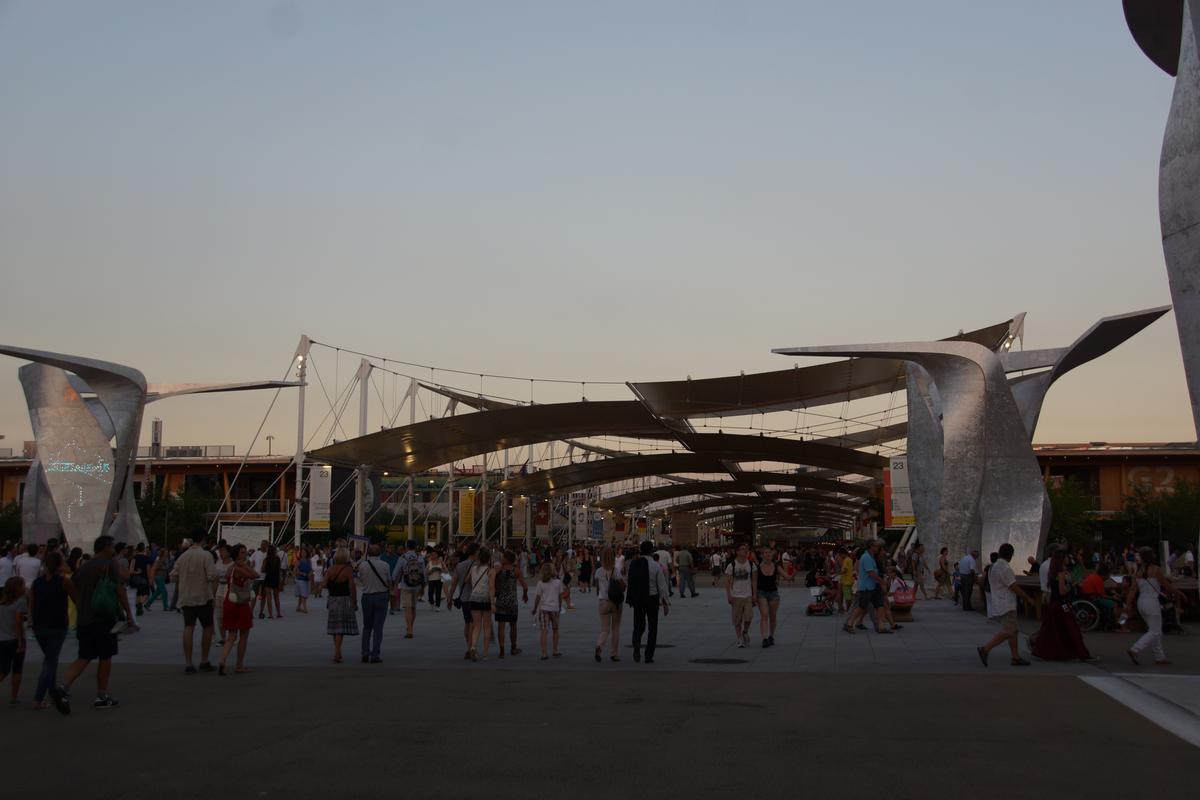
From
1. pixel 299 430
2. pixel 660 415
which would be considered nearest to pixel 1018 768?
pixel 660 415

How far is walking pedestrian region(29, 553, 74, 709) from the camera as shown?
31.6 feet

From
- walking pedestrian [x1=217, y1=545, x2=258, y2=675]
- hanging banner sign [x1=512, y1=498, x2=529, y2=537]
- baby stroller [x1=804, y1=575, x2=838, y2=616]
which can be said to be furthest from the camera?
hanging banner sign [x1=512, y1=498, x2=529, y2=537]

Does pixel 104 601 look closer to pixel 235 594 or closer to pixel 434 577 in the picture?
pixel 235 594

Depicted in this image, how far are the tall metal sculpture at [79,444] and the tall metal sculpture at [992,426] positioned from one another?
1902cm

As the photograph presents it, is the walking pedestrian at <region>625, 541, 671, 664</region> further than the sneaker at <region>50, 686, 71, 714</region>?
Yes

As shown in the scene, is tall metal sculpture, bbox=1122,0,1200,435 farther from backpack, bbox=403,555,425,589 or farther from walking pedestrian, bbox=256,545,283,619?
walking pedestrian, bbox=256,545,283,619

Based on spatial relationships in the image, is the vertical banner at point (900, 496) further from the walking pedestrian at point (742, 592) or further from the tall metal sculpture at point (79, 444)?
the tall metal sculpture at point (79, 444)

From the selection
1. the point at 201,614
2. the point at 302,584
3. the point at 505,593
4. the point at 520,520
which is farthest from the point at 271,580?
the point at 520,520

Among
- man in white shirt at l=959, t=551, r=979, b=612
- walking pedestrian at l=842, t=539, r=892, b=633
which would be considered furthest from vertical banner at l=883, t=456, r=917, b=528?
walking pedestrian at l=842, t=539, r=892, b=633

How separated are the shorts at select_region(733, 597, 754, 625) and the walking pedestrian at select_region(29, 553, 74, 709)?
8543 millimetres

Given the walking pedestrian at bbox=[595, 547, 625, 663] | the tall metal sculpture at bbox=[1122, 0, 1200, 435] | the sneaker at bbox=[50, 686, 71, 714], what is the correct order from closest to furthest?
the sneaker at bbox=[50, 686, 71, 714], the tall metal sculpture at bbox=[1122, 0, 1200, 435], the walking pedestrian at bbox=[595, 547, 625, 663]

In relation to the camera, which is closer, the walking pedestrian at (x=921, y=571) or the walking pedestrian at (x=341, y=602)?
the walking pedestrian at (x=341, y=602)

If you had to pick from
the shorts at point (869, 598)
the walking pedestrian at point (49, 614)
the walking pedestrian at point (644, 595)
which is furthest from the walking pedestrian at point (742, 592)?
the walking pedestrian at point (49, 614)

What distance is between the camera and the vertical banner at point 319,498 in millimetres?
35531
